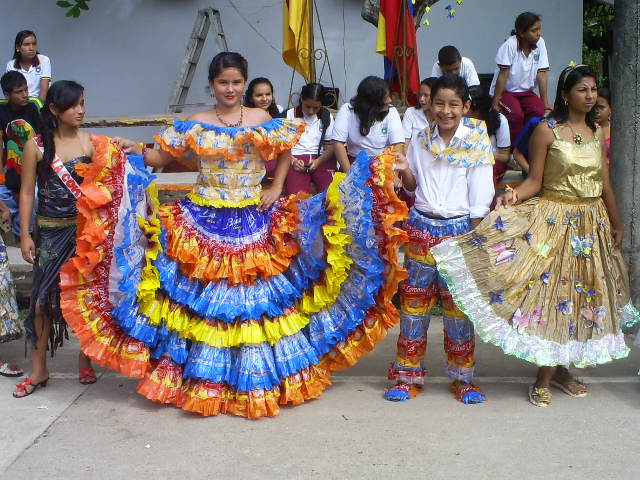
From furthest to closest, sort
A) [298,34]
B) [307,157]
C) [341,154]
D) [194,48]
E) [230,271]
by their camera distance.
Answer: [194,48] → [298,34] → [307,157] → [341,154] → [230,271]

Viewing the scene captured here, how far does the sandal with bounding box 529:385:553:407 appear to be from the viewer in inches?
170

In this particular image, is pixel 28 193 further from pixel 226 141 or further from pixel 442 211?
pixel 442 211

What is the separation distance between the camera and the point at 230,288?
428 cm

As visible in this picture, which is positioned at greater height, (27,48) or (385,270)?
(27,48)

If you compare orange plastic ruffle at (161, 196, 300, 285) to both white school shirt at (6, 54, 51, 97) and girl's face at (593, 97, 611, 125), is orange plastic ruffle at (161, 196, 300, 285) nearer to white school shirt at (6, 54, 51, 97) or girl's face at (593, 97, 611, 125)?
girl's face at (593, 97, 611, 125)

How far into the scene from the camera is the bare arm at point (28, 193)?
4410 millimetres

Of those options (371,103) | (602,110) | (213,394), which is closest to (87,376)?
(213,394)

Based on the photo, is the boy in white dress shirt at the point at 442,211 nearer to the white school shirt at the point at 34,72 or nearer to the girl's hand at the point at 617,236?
the girl's hand at the point at 617,236

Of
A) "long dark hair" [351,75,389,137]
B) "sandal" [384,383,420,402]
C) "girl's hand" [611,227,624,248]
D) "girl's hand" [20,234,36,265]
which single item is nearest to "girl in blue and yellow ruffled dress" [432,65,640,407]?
"girl's hand" [611,227,624,248]

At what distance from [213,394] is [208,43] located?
22.2 feet

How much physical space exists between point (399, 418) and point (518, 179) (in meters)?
4.11

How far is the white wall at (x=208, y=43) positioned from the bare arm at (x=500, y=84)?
2492 millimetres

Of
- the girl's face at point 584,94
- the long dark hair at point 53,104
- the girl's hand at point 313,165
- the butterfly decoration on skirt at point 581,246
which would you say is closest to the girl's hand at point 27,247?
the long dark hair at point 53,104

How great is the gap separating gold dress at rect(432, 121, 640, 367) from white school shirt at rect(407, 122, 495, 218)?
0.12 metres
